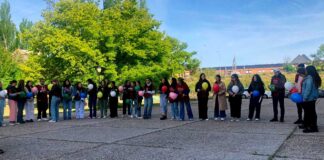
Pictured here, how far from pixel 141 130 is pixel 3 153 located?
422 centimetres

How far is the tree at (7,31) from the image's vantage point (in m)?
62.5

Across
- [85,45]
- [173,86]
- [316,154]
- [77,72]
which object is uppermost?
[85,45]

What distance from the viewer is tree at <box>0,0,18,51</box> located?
205ft

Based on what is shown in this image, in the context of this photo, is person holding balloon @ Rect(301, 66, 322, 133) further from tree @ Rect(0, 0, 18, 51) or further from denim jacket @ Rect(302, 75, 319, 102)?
tree @ Rect(0, 0, 18, 51)

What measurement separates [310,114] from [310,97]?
51 cm

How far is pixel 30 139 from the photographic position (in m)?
8.79

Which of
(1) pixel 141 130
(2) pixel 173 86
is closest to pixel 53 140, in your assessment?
(1) pixel 141 130

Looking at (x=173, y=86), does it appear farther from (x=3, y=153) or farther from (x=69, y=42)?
(x=69, y=42)

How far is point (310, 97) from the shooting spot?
350 inches

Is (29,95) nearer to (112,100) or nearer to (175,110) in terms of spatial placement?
(112,100)

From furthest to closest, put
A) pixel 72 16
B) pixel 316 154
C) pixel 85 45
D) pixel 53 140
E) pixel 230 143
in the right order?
1. pixel 72 16
2. pixel 85 45
3. pixel 53 140
4. pixel 230 143
5. pixel 316 154

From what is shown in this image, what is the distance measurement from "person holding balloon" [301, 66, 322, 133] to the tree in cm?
6323

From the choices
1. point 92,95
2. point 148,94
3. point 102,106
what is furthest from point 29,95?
point 148,94

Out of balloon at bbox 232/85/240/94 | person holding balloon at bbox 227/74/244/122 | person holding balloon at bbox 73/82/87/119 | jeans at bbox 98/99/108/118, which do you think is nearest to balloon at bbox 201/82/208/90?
person holding balloon at bbox 227/74/244/122
